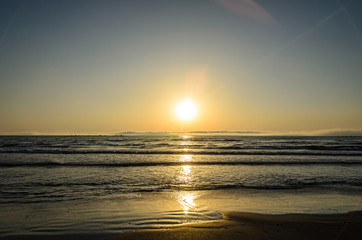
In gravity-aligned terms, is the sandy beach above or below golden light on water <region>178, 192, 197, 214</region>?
above

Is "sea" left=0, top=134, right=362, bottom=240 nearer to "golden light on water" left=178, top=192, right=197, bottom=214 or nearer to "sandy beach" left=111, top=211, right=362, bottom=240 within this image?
"golden light on water" left=178, top=192, right=197, bottom=214

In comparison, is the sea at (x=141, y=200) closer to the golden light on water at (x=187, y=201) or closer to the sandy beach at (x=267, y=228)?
the golden light on water at (x=187, y=201)

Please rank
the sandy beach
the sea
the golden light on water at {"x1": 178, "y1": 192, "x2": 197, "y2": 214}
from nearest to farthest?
the sandy beach
the sea
the golden light on water at {"x1": 178, "y1": 192, "x2": 197, "y2": 214}

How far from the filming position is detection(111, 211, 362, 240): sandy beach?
6.00m

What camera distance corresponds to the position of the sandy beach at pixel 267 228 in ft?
19.7

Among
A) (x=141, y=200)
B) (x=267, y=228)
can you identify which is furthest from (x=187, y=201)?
(x=267, y=228)

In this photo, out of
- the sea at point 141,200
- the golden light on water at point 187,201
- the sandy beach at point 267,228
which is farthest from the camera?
the golden light on water at point 187,201

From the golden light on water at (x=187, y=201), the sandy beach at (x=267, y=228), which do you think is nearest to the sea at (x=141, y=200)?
the golden light on water at (x=187, y=201)

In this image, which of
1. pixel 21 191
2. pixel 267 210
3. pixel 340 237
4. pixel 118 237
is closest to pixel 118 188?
pixel 21 191

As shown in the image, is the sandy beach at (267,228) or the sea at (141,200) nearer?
the sandy beach at (267,228)

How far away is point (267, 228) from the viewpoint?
260 inches

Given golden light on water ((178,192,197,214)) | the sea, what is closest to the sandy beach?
the sea

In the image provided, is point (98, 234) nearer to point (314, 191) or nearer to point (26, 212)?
point (26, 212)

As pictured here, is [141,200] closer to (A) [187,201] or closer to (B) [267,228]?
(A) [187,201]
